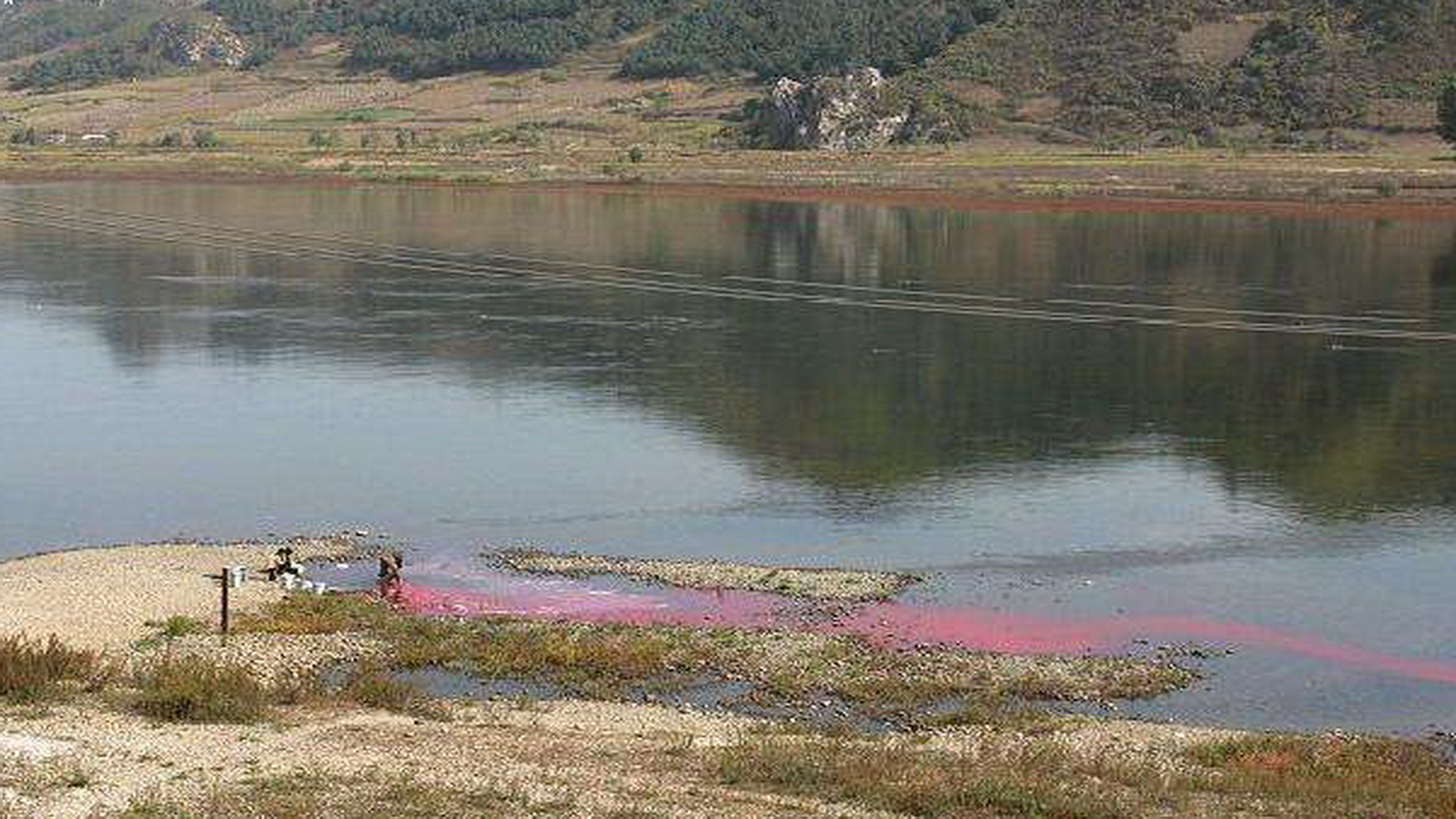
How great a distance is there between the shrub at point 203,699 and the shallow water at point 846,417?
34.5 ft

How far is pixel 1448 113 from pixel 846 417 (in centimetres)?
8745

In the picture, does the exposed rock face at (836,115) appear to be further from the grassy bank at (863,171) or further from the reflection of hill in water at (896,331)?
the reflection of hill in water at (896,331)

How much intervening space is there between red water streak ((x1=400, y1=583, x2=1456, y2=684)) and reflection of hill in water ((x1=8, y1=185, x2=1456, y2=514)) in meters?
11.6

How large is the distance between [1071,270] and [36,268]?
49396 millimetres

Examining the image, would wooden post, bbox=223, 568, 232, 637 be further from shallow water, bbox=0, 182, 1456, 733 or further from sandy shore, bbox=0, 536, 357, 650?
shallow water, bbox=0, 182, 1456, 733

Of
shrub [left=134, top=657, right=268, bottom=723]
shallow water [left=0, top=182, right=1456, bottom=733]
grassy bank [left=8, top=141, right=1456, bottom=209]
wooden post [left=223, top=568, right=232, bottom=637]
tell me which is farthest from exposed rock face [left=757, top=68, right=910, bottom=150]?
shrub [left=134, top=657, right=268, bottom=723]

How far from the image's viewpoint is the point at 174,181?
15288 cm

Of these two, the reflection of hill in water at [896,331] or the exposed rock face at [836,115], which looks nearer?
the reflection of hill in water at [896,331]

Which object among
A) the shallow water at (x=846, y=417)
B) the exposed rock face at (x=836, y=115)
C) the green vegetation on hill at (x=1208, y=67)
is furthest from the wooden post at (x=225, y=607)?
the exposed rock face at (x=836, y=115)

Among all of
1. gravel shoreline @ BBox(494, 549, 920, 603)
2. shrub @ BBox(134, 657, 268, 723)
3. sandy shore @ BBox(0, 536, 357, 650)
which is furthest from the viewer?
gravel shoreline @ BBox(494, 549, 920, 603)

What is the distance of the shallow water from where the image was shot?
40.2 metres

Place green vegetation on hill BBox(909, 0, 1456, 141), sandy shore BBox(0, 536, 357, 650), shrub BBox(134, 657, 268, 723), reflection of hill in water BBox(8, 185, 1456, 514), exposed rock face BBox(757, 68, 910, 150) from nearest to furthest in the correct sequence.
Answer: shrub BBox(134, 657, 268, 723) → sandy shore BBox(0, 536, 357, 650) → reflection of hill in water BBox(8, 185, 1456, 514) → green vegetation on hill BBox(909, 0, 1456, 141) → exposed rock face BBox(757, 68, 910, 150)

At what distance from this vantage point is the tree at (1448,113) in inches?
5162

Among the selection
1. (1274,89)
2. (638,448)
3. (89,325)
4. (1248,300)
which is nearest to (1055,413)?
(638,448)
